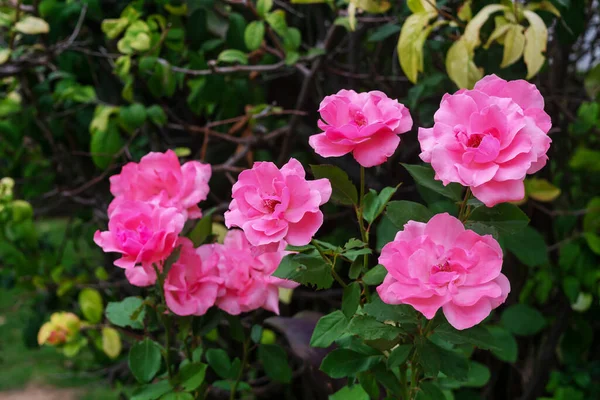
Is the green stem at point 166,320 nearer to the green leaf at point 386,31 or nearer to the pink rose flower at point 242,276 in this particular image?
the pink rose flower at point 242,276

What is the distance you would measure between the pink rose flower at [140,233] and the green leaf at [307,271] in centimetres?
18

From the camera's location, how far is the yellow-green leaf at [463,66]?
3.84ft

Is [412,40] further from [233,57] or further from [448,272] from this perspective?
[448,272]

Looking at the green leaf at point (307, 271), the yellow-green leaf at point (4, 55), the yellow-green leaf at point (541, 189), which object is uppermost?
the green leaf at point (307, 271)

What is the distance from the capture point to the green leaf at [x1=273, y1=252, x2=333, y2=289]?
0.82 meters

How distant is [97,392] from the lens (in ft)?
9.07

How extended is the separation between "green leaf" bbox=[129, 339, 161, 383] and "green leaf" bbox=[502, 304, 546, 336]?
0.89 metres

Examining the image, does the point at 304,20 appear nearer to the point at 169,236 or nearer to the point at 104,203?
the point at 104,203

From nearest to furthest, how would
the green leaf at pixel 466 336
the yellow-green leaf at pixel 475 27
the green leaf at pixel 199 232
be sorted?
the green leaf at pixel 466 336 → the green leaf at pixel 199 232 → the yellow-green leaf at pixel 475 27

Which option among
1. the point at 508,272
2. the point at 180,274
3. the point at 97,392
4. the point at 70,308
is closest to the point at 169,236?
the point at 180,274

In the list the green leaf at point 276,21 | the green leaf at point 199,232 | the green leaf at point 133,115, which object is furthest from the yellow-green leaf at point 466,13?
the green leaf at point 133,115

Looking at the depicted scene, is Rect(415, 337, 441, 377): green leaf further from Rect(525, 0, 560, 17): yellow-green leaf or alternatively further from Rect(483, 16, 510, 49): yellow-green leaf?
Rect(525, 0, 560, 17): yellow-green leaf

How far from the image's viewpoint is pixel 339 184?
874 mm

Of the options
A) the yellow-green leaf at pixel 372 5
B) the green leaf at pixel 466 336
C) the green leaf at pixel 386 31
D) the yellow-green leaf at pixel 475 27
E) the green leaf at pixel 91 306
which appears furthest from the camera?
the green leaf at pixel 91 306
